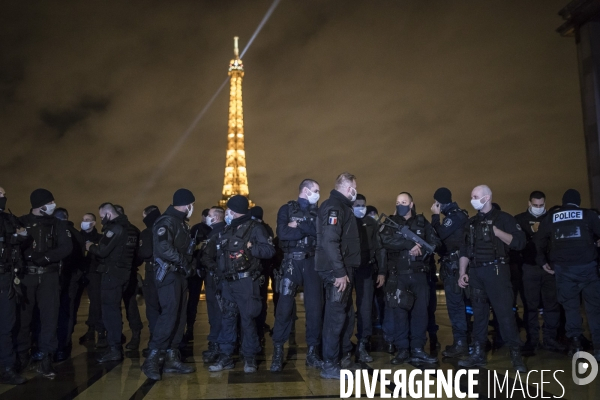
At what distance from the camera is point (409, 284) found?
6816 millimetres

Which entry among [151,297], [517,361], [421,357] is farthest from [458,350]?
[151,297]

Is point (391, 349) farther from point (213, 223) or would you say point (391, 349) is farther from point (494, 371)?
point (213, 223)

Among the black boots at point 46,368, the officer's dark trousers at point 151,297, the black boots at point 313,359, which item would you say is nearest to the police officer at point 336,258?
the black boots at point 313,359

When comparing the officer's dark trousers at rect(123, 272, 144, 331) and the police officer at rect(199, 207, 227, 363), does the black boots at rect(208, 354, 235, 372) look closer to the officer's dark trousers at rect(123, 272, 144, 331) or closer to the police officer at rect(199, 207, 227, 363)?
the police officer at rect(199, 207, 227, 363)

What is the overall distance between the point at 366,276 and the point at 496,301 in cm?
195

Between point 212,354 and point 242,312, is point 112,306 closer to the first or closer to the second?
point 212,354

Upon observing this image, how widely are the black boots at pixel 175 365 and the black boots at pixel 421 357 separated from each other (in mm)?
2738

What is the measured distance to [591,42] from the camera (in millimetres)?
17359

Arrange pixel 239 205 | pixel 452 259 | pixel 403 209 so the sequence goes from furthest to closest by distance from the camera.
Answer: pixel 452 259, pixel 403 209, pixel 239 205

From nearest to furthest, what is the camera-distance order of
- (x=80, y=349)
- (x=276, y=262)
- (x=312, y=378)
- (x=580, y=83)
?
(x=312, y=378) → (x=80, y=349) → (x=276, y=262) → (x=580, y=83)

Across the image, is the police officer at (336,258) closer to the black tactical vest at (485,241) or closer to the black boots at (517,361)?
the black tactical vest at (485,241)

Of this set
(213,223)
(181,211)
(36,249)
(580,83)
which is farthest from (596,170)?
(36,249)

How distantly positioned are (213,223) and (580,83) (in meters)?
15.9

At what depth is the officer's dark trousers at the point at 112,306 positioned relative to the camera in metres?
7.25
